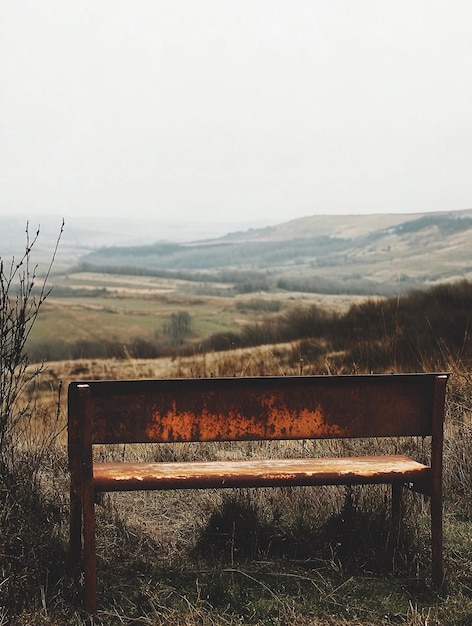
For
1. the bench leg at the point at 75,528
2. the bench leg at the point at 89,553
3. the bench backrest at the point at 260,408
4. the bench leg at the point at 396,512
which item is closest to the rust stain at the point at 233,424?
the bench backrest at the point at 260,408

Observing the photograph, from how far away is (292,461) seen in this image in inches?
160

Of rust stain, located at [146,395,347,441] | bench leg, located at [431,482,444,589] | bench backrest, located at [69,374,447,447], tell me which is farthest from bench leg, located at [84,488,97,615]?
bench leg, located at [431,482,444,589]

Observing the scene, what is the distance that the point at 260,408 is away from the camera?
12.4 feet

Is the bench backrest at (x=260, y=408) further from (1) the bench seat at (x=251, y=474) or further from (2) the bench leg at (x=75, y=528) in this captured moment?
(2) the bench leg at (x=75, y=528)

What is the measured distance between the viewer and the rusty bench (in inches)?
142

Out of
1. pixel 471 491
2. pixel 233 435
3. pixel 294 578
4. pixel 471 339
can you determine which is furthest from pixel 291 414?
pixel 471 339

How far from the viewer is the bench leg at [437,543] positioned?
389cm

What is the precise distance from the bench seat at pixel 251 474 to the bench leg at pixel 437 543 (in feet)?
0.45

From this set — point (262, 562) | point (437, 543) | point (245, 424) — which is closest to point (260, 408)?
point (245, 424)

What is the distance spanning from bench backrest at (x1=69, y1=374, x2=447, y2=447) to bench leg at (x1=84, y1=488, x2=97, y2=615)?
27 cm

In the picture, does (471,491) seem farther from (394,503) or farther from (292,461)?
(292,461)

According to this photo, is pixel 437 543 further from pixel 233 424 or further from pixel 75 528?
pixel 75 528

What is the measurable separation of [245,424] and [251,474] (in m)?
0.23

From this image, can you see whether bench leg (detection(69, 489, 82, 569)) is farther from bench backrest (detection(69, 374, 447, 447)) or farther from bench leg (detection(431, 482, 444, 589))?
bench leg (detection(431, 482, 444, 589))
